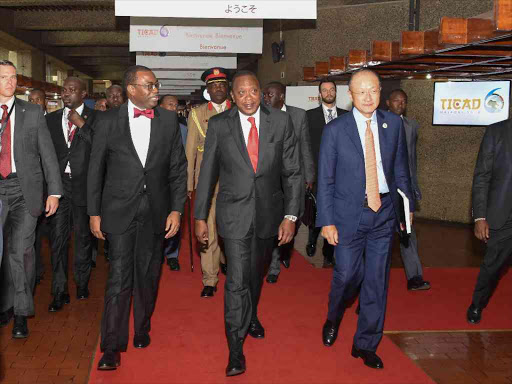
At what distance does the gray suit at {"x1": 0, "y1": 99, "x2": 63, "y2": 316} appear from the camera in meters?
4.66

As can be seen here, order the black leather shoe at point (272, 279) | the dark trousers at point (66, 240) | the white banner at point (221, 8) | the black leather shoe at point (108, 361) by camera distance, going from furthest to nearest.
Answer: the black leather shoe at point (272, 279)
the white banner at point (221, 8)
the dark trousers at point (66, 240)
the black leather shoe at point (108, 361)

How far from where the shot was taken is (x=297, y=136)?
19.4 ft

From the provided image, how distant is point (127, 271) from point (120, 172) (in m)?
0.65

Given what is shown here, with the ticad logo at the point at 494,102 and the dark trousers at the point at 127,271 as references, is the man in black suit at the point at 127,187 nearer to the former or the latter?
the dark trousers at the point at 127,271

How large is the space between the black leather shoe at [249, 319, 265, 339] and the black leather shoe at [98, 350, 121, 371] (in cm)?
110

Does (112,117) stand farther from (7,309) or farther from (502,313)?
(502,313)

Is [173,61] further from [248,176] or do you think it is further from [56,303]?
[248,176]

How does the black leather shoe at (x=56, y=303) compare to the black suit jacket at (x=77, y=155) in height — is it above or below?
below

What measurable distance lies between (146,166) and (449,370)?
243cm

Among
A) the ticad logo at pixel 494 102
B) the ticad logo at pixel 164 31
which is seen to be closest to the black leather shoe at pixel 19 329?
the ticad logo at pixel 164 31

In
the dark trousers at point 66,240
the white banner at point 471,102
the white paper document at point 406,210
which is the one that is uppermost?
the white banner at point 471,102

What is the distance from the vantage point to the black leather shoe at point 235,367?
4022mm

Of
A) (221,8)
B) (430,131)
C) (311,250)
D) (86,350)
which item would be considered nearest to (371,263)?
(86,350)

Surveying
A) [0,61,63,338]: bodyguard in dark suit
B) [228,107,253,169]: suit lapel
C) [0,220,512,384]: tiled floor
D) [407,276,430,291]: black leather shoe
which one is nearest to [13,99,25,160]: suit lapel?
[0,61,63,338]: bodyguard in dark suit
